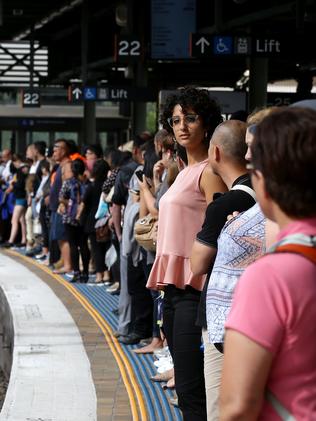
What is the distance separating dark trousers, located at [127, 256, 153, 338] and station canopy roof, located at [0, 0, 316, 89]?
3.69 m

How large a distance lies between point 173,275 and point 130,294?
429cm

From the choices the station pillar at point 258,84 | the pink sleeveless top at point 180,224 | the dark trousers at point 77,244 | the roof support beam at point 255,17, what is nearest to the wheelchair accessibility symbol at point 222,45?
the roof support beam at point 255,17

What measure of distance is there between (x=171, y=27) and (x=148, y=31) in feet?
6.99

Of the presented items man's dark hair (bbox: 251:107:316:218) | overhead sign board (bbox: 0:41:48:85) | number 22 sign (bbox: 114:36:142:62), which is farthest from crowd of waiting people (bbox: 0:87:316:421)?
overhead sign board (bbox: 0:41:48:85)

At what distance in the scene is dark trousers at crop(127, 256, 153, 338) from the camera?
9320 millimetres

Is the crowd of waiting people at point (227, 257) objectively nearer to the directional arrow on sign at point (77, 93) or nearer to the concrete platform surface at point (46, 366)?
the concrete platform surface at point (46, 366)

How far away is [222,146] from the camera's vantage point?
4504 mm

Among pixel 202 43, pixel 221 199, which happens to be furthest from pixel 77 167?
pixel 221 199

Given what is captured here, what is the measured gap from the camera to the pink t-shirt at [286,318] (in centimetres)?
241

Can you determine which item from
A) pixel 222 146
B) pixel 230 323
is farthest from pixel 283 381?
pixel 222 146

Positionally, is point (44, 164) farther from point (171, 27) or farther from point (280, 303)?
point (280, 303)

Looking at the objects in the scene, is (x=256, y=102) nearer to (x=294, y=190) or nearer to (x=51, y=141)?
(x=294, y=190)

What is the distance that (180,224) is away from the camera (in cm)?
519

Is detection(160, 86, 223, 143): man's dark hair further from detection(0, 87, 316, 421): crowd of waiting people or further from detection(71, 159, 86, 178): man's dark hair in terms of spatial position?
detection(71, 159, 86, 178): man's dark hair
